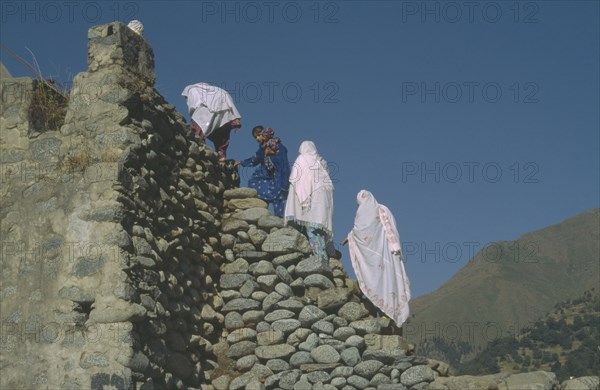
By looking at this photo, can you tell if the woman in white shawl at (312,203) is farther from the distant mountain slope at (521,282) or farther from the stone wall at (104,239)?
the distant mountain slope at (521,282)

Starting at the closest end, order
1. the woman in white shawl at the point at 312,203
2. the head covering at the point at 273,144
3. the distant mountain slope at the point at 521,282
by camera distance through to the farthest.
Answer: the woman in white shawl at the point at 312,203 → the head covering at the point at 273,144 → the distant mountain slope at the point at 521,282

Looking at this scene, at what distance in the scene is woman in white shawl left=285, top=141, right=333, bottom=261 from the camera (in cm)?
981

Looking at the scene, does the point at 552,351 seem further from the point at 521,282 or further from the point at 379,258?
the point at 521,282

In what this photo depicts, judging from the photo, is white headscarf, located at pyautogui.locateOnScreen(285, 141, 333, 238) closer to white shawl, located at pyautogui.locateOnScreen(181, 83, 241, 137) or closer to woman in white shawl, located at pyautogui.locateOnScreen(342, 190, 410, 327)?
woman in white shawl, located at pyautogui.locateOnScreen(342, 190, 410, 327)

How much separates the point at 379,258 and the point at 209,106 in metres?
2.72

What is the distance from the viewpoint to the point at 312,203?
9891mm

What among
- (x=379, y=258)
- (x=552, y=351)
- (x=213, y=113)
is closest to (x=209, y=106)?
(x=213, y=113)

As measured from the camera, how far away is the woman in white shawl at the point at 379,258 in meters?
9.25

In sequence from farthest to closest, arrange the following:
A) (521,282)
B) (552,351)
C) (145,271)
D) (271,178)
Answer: (521,282) < (552,351) < (271,178) < (145,271)

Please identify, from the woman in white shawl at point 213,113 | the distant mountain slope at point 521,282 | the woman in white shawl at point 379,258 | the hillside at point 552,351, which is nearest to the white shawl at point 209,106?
the woman in white shawl at point 213,113

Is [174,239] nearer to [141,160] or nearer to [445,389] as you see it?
[141,160]

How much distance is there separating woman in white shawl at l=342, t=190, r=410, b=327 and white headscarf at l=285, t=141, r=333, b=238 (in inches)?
13.4

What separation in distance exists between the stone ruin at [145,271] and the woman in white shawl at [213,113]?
724mm

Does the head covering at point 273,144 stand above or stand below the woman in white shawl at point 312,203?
above
